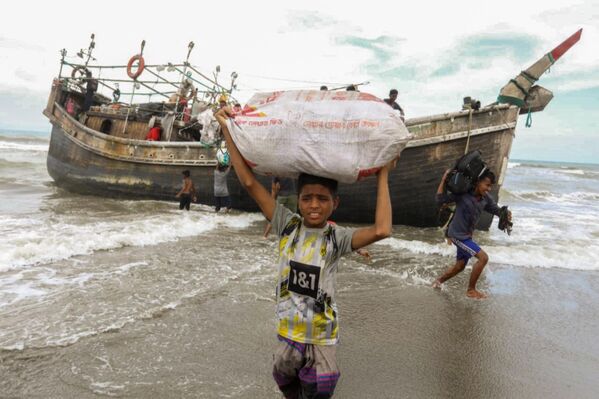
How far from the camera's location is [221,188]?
33.0 feet

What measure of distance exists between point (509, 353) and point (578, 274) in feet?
13.0

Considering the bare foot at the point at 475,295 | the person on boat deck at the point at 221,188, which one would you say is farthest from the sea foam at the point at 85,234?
the bare foot at the point at 475,295

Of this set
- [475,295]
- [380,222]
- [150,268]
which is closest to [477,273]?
[475,295]

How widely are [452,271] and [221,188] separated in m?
6.52

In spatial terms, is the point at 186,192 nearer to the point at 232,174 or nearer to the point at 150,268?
the point at 232,174

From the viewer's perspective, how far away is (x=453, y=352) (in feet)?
10.8

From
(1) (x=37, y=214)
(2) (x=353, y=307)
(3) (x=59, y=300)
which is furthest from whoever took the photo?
(1) (x=37, y=214)

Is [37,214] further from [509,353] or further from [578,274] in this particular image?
[578,274]

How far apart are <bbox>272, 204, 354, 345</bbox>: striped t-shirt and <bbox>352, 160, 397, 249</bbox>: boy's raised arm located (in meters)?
0.05

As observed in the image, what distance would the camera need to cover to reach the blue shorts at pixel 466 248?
4.57 m

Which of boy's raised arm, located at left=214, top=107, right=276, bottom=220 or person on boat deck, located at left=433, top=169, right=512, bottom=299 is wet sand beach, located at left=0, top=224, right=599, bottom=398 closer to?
person on boat deck, located at left=433, top=169, right=512, bottom=299

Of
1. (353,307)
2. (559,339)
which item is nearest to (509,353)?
(559,339)

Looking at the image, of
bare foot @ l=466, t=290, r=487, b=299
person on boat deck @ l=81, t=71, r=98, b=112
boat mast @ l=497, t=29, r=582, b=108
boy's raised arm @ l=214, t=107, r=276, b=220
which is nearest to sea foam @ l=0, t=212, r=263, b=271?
boy's raised arm @ l=214, t=107, r=276, b=220

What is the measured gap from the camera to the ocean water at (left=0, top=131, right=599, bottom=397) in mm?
3148
